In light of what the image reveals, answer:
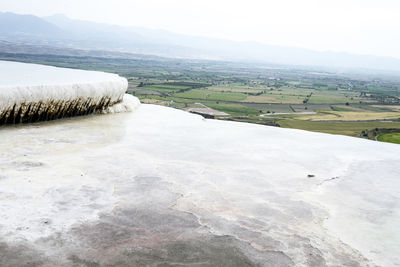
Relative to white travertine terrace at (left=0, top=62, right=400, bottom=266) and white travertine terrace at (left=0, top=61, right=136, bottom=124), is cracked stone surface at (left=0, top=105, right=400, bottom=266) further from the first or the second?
white travertine terrace at (left=0, top=61, right=136, bottom=124)

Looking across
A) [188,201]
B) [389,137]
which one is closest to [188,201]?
[188,201]

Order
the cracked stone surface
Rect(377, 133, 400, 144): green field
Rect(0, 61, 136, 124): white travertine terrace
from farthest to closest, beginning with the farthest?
1. Rect(377, 133, 400, 144): green field
2. Rect(0, 61, 136, 124): white travertine terrace
3. the cracked stone surface

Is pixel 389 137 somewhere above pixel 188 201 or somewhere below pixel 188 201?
below

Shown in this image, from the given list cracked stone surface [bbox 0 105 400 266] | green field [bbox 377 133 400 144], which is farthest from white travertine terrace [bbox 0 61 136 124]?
green field [bbox 377 133 400 144]

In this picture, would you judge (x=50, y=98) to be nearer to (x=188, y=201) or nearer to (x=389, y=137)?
(x=188, y=201)

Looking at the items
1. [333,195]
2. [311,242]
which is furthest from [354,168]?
[311,242]

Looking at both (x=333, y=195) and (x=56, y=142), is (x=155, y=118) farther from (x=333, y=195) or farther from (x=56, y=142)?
(x=333, y=195)
